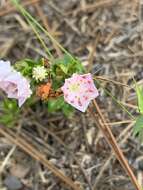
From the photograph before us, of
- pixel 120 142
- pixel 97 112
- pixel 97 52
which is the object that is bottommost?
pixel 120 142

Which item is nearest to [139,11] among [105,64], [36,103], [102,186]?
[105,64]

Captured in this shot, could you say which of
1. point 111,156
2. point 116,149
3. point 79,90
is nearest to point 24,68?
point 79,90

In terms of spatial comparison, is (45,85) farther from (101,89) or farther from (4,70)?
(101,89)

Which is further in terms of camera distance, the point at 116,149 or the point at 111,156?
the point at 111,156

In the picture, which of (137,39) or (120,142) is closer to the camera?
(120,142)

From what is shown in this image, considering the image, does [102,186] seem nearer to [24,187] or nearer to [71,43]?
[24,187]

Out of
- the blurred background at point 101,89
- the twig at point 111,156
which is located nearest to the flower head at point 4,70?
the blurred background at point 101,89

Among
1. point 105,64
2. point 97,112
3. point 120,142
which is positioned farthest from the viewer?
point 105,64
